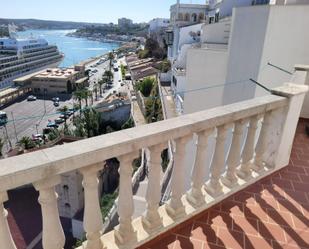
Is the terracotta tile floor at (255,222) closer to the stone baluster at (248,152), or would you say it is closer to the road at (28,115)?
the stone baluster at (248,152)

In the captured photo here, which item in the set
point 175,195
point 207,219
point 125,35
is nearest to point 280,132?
point 207,219

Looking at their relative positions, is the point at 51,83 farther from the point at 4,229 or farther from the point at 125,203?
the point at 4,229

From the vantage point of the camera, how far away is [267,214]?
→ 109 inches

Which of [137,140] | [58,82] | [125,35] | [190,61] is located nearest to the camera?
[137,140]

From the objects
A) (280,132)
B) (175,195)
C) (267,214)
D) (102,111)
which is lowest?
(102,111)

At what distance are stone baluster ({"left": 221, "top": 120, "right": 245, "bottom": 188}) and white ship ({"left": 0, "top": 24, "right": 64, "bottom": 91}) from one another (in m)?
68.8

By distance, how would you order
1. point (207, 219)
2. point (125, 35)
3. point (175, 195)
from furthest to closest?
point (125, 35) → point (207, 219) → point (175, 195)

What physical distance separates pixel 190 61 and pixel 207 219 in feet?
28.2

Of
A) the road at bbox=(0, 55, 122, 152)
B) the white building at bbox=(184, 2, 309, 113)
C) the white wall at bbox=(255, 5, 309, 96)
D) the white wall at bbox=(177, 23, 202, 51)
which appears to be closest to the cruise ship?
the road at bbox=(0, 55, 122, 152)

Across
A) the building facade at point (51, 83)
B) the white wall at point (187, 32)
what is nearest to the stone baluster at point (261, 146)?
the white wall at point (187, 32)

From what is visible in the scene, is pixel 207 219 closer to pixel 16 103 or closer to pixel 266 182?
pixel 266 182

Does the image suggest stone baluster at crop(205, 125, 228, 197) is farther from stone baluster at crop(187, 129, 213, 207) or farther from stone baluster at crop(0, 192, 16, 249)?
stone baluster at crop(0, 192, 16, 249)

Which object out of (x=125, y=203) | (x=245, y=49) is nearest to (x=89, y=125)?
(x=245, y=49)

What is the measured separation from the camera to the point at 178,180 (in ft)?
7.89
